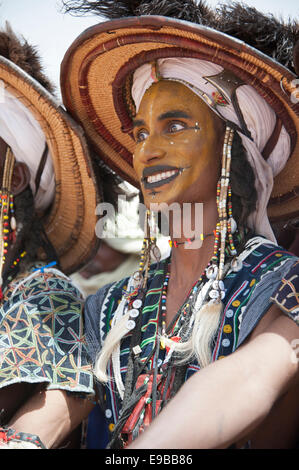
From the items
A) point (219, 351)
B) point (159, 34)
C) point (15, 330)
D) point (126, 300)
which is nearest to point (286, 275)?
point (219, 351)

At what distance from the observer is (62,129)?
294cm

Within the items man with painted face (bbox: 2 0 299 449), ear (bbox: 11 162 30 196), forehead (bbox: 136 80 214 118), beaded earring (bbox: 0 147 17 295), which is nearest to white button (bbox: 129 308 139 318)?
man with painted face (bbox: 2 0 299 449)

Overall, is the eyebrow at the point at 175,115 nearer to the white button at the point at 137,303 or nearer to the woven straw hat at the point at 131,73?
the woven straw hat at the point at 131,73

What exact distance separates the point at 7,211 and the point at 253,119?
1.31m

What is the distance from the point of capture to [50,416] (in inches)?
96.9

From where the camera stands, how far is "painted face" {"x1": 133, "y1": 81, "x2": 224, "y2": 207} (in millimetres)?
2484

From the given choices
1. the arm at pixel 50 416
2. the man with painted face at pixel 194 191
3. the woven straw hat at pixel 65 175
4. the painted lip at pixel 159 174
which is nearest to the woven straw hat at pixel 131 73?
the man with painted face at pixel 194 191

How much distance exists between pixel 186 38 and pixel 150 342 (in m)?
1.22

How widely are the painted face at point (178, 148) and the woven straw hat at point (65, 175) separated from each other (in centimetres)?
49

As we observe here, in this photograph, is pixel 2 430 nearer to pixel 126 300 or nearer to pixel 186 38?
pixel 126 300

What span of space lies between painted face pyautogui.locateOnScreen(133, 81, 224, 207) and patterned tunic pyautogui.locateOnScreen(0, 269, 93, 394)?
0.66 m

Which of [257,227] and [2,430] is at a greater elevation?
[257,227]

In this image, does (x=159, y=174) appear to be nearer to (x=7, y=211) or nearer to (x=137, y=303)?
(x=137, y=303)

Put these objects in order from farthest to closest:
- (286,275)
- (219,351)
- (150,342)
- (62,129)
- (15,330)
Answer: (62,129) → (15,330) → (150,342) → (219,351) → (286,275)
